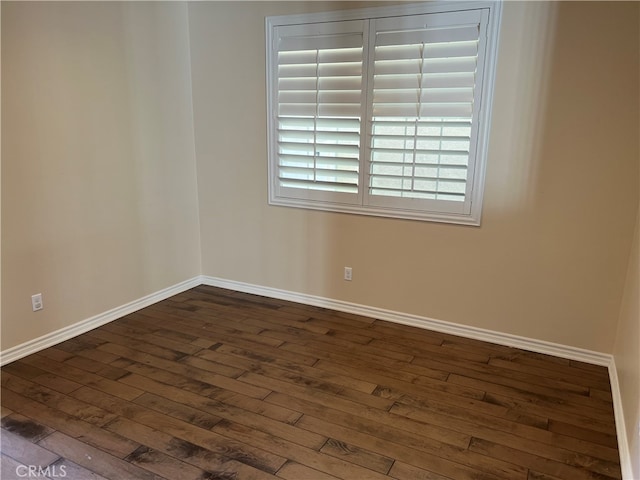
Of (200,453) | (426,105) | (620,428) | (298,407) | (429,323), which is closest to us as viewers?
(200,453)

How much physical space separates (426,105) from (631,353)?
1.82 m

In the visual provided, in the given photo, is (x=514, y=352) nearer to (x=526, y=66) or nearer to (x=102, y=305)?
(x=526, y=66)

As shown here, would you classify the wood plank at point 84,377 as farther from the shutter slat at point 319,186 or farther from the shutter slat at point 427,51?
the shutter slat at point 427,51

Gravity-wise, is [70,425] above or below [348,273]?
below

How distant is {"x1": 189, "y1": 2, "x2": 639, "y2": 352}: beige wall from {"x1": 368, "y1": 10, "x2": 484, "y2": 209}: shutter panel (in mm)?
181

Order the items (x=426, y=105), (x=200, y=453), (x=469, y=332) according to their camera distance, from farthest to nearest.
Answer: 1. (x=469, y=332)
2. (x=426, y=105)
3. (x=200, y=453)

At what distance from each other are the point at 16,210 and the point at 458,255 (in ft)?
9.15

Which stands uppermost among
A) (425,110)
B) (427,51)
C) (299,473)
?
(427,51)

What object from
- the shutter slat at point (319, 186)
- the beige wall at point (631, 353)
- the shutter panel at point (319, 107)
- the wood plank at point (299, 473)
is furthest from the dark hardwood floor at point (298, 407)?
the shutter panel at point (319, 107)

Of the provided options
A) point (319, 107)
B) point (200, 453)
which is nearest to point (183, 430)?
point (200, 453)

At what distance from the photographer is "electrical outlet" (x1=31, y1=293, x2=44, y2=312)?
2858 millimetres

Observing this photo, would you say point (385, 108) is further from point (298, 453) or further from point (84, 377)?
point (84, 377)

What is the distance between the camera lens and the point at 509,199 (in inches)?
114

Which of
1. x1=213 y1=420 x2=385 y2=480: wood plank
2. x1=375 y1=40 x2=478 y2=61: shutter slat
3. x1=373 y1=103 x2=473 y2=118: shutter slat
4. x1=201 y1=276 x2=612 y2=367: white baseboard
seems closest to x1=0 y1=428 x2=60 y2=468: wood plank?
x1=213 y1=420 x2=385 y2=480: wood plank
